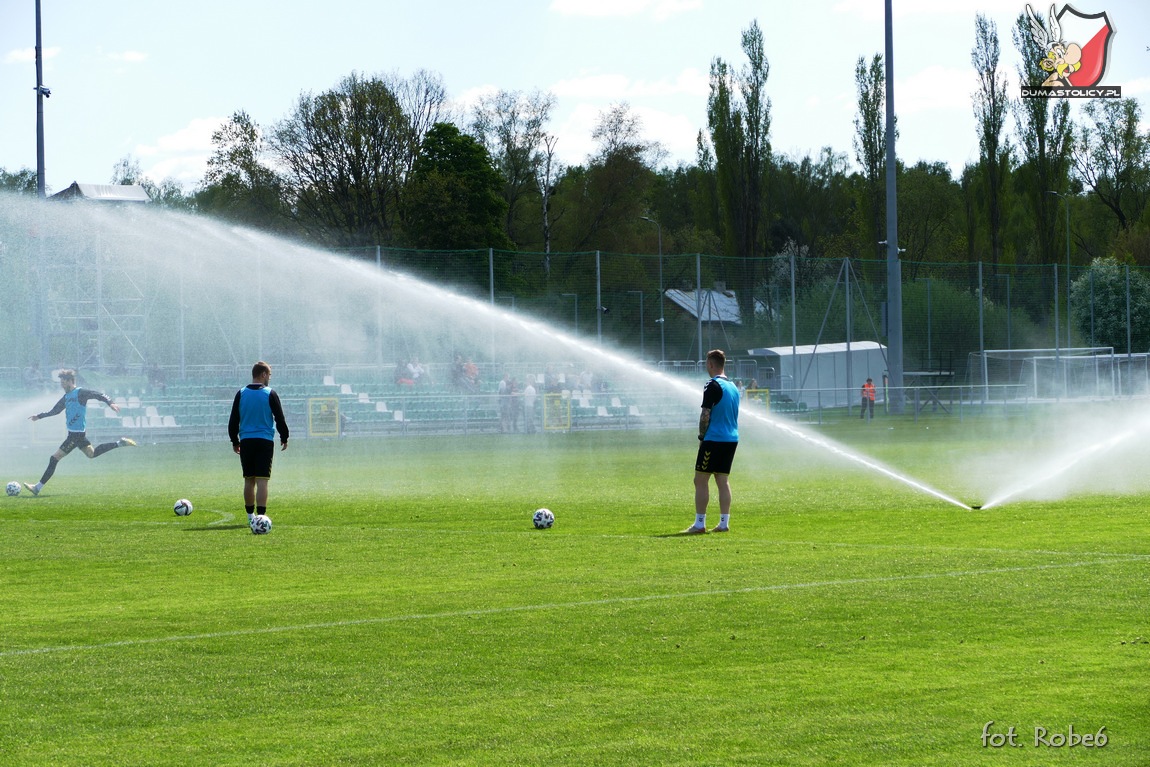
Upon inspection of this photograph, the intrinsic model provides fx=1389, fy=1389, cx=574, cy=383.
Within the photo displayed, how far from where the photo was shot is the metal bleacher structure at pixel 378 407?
4181 cm

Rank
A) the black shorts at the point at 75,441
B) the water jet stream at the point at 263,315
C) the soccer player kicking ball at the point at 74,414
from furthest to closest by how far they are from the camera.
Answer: the water jet stream at the point at 263,315 → the black shorts at the point at 75,441 → the soccer player kicking ball at the point at 74,414

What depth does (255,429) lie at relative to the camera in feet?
56.9

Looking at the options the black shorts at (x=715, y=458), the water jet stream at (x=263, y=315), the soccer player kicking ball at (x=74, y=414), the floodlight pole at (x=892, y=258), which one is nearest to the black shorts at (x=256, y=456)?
the black shorts at (x=715, y=458)

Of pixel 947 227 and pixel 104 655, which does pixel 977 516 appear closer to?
pixel 104 655

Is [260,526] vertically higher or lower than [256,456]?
lower

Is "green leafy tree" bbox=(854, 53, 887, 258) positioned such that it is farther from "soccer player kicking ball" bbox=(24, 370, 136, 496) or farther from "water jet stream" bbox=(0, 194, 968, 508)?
"soccer player kicking ball" bbox=(24, 370, 136, 496)

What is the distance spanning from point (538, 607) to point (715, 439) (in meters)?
5.72

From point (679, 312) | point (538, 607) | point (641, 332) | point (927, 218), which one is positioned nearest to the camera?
point (538, 607)

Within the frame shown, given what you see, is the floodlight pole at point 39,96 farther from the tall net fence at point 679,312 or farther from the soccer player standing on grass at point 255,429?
the soccer player standing on grass at point 255,429

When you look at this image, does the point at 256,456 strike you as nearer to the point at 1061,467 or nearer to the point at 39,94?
the point at 1061,467

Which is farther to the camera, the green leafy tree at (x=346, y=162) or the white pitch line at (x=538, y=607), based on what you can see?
the green leafy tree at (x=346, y=162)

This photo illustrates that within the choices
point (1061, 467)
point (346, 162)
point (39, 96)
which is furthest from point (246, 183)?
point (1061, 467)

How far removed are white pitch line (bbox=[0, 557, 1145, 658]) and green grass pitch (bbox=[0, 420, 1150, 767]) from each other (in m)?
0.04

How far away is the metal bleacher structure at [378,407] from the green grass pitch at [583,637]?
23.2m
